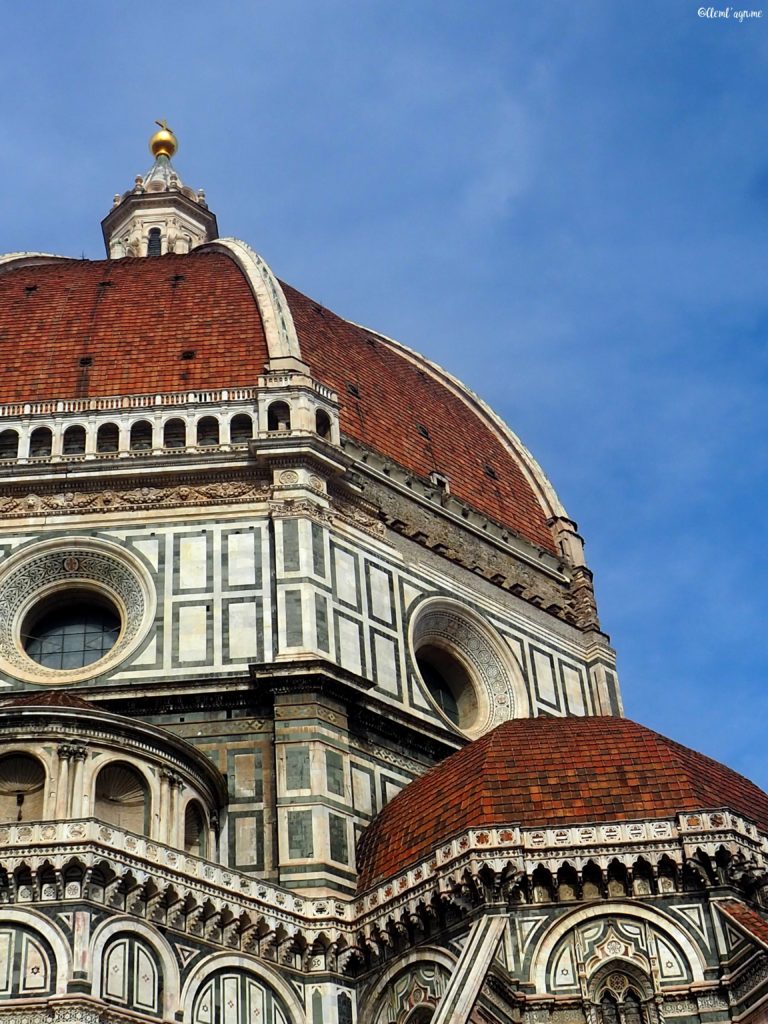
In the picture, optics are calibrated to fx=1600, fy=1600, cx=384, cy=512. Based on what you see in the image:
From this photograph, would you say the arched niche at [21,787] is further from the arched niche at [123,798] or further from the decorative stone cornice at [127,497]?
the decorative stone cornice at [127,497]

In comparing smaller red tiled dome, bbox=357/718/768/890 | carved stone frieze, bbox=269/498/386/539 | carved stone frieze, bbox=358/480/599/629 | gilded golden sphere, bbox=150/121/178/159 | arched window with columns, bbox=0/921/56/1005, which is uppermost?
gilded golden sphere, bbox=150/121/178/159

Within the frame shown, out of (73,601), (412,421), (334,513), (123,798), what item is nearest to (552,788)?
(123,798)

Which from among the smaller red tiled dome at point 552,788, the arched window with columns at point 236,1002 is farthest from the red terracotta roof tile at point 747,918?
the arched window with columns at point 236,1002

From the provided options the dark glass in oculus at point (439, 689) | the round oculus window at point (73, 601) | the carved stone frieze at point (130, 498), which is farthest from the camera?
the dark glass in oculus at point (439, 689)

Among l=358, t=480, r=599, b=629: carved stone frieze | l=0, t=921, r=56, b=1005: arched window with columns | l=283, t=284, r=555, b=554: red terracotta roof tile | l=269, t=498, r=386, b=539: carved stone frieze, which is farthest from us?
l=283, t=284, r=555, b=554: red terracotta roof tile

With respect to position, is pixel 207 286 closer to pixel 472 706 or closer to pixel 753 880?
pixel 472 706

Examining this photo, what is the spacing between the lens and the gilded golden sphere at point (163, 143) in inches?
2130

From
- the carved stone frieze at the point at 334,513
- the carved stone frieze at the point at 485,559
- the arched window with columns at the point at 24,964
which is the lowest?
the arched window with columns at the point at 24,964

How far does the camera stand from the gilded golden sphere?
177ft

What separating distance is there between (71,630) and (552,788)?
10144 mm

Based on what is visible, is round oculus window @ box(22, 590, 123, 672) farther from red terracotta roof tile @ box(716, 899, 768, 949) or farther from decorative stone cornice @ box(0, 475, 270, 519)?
red terracotta roof tile @ box(716, 899, 768, 949)

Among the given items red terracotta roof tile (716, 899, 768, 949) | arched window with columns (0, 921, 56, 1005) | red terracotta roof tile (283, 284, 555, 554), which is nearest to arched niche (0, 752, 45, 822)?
arched window with columns (0, 921, 56, 1005)

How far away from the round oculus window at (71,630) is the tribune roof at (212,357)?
207 inches

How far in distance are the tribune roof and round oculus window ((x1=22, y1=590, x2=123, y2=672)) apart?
5.25 m
